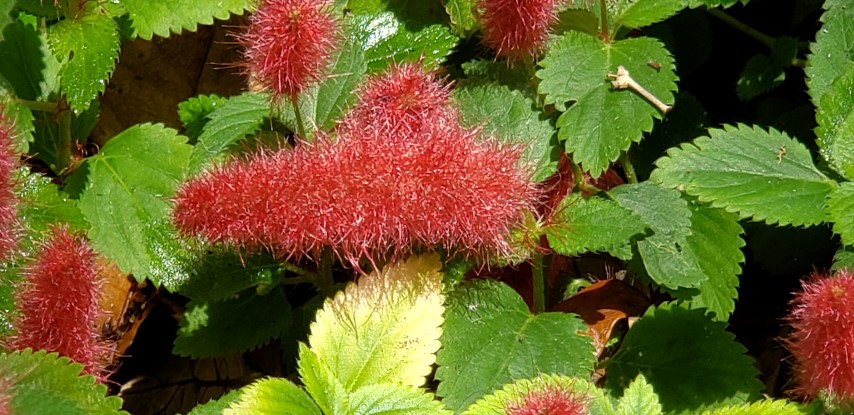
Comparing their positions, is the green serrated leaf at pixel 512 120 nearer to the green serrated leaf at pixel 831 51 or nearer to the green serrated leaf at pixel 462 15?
the green serrated leaf at pixel 462 15

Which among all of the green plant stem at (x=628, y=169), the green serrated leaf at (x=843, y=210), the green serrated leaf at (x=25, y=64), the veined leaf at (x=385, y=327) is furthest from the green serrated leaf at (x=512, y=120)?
the green serrated leaf at (x=25, y=64)

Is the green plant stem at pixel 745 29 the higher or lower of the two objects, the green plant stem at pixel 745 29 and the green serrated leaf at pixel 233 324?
the higher

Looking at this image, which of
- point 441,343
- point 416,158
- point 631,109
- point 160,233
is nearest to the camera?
Result: point 416,158

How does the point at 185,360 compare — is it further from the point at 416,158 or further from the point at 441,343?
the point at 416,158

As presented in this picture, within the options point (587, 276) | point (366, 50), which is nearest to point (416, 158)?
point (366, 50)

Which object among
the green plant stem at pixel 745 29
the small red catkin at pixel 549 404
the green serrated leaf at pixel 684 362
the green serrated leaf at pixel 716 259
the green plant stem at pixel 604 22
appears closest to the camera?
the small red catkin at pixel 549 404
